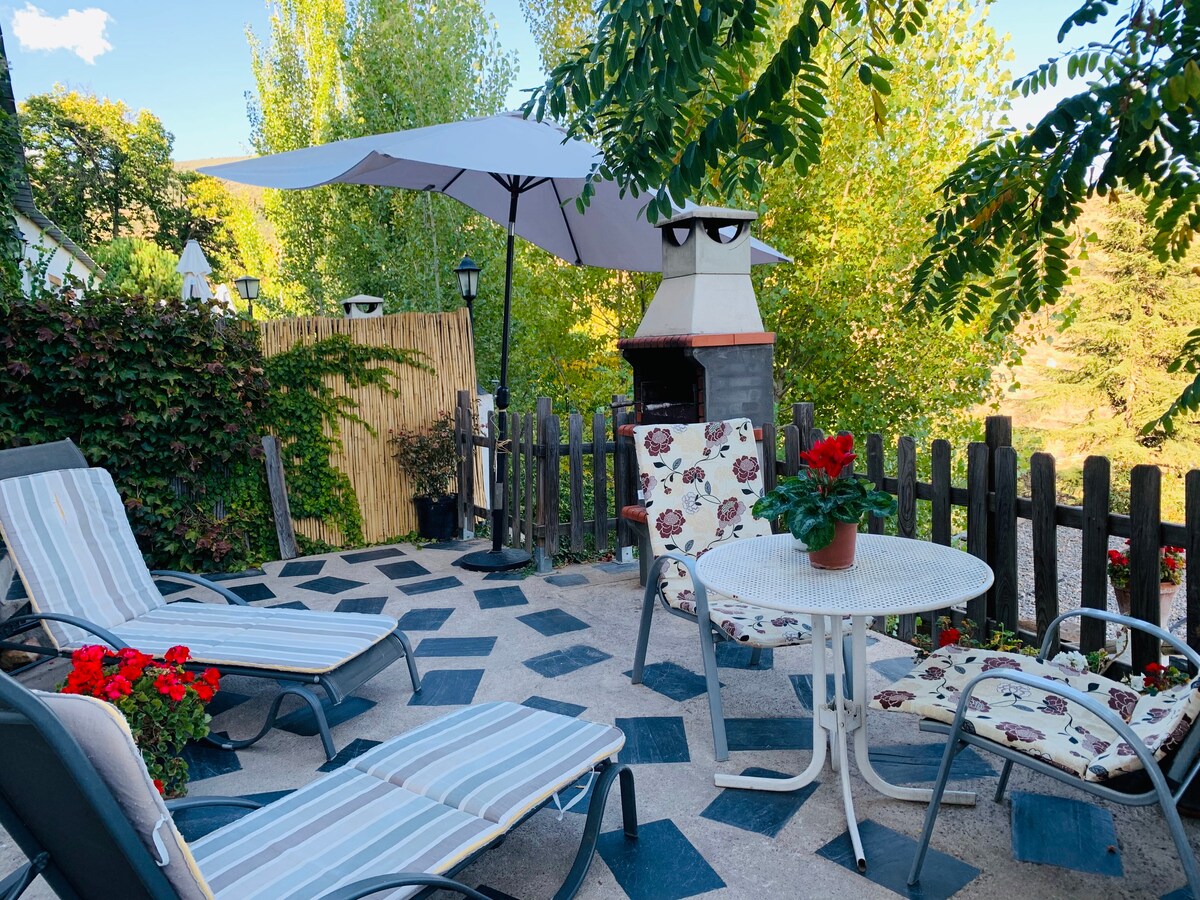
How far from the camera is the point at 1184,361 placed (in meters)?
2.74

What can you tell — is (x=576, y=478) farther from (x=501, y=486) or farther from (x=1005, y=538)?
(x=1005, y=538)

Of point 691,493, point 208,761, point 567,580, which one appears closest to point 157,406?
point 567,580

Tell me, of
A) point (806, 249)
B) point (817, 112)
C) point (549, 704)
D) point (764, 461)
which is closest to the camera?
point (817, 112)

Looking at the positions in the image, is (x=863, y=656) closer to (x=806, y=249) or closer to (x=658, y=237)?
(x=658, y=237)

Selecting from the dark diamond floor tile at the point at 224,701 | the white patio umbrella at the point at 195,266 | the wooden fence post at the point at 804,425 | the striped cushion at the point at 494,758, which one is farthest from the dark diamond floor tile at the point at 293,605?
the white patio umbrella at the point at 195,266

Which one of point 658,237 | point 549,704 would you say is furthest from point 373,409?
point 549,704

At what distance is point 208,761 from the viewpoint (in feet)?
9.32

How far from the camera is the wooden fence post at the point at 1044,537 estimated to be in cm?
306

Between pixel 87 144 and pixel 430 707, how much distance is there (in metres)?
26.2

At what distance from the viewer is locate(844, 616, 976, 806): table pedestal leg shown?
7.86 feet

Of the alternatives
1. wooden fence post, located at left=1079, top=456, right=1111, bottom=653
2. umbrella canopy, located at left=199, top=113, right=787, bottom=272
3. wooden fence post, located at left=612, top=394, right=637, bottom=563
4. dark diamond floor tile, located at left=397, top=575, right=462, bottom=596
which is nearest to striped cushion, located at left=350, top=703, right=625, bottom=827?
umbrella canopy, located at left=199, top=113, right=787, bottom=272

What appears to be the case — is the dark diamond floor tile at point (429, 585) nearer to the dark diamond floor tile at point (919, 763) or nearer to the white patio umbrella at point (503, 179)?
the white patio umbrella at point (503, 179)

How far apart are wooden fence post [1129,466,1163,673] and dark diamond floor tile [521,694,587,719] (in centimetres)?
208

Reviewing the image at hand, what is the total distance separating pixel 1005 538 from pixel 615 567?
2.71 m
